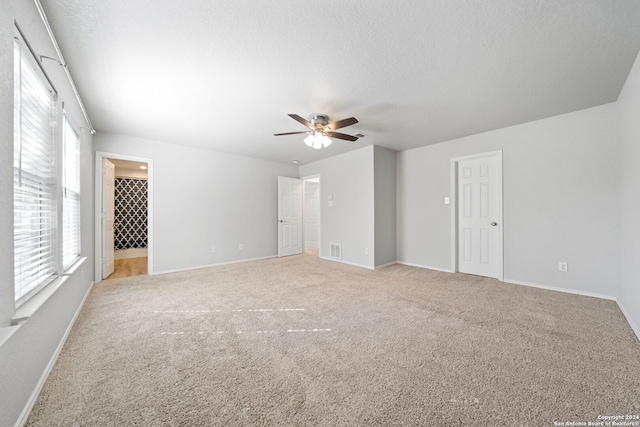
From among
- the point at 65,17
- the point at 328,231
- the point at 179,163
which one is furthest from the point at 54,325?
the point at 328,231

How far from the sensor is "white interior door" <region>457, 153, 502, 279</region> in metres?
4.02

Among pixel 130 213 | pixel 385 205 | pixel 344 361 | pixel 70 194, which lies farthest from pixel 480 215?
pixel 130 213

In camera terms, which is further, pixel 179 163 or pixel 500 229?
pixel 179 163

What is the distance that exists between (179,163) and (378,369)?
4771 mm

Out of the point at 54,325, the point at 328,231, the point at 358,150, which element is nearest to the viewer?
the point at 54,325

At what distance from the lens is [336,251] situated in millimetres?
5609

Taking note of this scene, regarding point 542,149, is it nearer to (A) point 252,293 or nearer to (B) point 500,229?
(B) point 500,229

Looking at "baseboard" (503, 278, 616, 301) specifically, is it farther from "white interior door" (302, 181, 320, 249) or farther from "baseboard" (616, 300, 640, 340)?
"white interior door" (302, 181, 320, 249)

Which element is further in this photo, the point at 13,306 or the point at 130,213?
the point at 130,213

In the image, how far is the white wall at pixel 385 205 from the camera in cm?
487

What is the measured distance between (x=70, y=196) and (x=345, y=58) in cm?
322

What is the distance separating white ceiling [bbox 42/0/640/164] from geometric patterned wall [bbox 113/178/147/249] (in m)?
3.14

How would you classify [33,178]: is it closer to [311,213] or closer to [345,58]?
[345,58]

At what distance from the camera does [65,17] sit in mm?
1701
